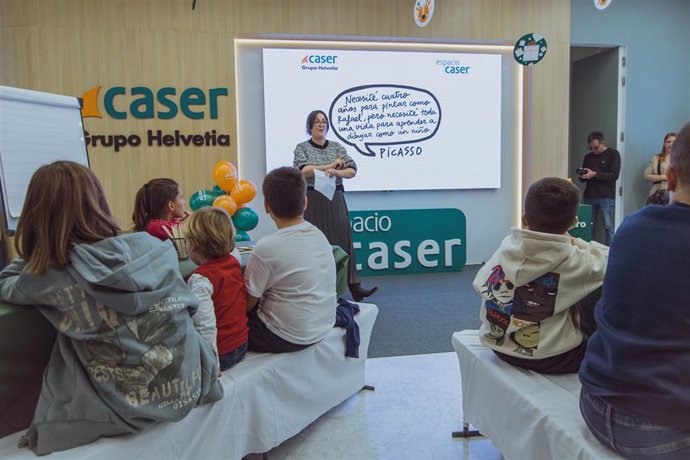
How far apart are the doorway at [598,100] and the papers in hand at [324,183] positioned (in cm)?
391

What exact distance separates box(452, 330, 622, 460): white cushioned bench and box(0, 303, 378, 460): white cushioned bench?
22.5 inches

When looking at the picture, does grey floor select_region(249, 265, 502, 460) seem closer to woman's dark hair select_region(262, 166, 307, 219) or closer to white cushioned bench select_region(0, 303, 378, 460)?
white cushioned bench select_region(0, 303, 378, 460)

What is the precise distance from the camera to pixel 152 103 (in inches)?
192

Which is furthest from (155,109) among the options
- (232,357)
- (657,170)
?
(657,170)

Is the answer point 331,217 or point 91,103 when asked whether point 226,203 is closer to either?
point 331,217

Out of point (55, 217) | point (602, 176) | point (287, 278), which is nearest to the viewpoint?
point (55, 217)

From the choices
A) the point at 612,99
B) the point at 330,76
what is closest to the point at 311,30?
the point at 330,76

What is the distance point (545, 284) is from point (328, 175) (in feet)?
7.88

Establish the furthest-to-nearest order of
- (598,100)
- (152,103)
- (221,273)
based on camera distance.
→ (598,100), (152,103), (221,273)

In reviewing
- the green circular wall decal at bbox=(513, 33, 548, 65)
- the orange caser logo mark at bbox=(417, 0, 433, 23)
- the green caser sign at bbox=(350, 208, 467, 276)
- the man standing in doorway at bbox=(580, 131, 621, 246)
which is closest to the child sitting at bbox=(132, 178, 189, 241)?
the green caser sign at bbox=(350, 208, 467, 276)

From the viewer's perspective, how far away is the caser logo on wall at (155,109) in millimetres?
4789

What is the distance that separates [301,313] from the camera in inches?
77.6

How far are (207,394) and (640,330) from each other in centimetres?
115

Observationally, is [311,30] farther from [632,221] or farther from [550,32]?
[632,221]
